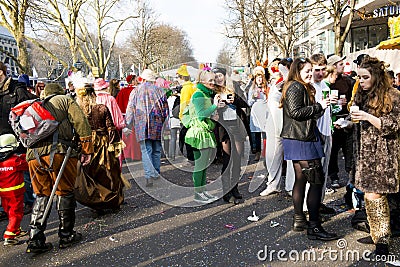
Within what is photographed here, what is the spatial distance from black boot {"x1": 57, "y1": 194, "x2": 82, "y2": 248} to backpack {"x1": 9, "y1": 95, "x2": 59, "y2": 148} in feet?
2.28

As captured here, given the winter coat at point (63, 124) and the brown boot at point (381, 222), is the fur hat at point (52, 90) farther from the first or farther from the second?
the brown boot at point (381, 222)

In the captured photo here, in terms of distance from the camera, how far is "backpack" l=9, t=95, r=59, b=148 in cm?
381

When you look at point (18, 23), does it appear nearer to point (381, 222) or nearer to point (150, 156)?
point (150, 156)

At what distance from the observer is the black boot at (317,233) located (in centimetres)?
400

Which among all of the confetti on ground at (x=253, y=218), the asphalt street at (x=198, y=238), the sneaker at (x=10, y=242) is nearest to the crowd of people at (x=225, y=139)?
the sneaker at (x=10, y=242)

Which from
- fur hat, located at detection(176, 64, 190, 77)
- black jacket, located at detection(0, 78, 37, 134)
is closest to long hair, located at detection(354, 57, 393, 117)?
fur hat, located at detection(176, 64, 190, 77)

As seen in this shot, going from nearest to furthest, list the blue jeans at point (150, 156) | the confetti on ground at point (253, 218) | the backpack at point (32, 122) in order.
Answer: the backpack at point (32, 122), the confetti on ground at point (253, 218), the blue jeans at point (150, 156)

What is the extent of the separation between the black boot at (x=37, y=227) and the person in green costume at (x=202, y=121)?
1.98 metres

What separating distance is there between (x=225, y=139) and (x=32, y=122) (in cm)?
249

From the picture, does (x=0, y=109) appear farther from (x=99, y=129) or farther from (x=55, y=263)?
(x=55, y=263)

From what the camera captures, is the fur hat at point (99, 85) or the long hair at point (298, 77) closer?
the long hair at point (298, 77)

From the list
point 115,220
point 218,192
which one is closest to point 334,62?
point 218,192

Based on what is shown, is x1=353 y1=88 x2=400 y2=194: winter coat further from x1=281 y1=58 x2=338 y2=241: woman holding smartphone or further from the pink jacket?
the pink jacket

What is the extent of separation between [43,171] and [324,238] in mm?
2987
